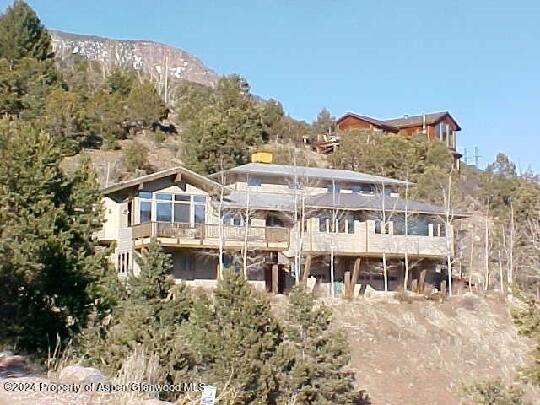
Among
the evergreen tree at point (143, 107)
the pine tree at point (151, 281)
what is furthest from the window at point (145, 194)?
the evergreen tree at point (143, 107)

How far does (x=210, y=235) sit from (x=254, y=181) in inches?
239

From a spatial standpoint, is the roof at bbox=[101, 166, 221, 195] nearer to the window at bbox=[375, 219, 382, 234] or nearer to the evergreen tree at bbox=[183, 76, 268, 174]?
the window at bbox=[375, 219, 382, 234]

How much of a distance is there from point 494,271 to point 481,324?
36.7 feet

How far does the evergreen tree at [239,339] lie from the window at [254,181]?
1896 centimetres

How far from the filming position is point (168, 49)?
186 meters

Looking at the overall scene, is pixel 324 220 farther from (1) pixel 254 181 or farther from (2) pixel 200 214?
(2) pixel 200 214

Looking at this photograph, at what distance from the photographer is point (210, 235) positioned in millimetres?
31109

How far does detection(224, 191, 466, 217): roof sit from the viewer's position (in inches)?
1318

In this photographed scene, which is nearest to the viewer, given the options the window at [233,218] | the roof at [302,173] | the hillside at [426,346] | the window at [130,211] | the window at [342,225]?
the hillside at [426,346]

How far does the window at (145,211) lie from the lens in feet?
103

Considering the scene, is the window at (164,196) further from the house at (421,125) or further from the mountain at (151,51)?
the mountain at (151,51)

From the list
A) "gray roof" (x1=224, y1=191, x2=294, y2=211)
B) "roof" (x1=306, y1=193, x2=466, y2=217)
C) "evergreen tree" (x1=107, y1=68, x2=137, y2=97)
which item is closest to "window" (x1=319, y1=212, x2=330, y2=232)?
"roof" (x1=306, y1=193, x2=466, y2=217)

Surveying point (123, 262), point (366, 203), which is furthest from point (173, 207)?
point (366, 203)

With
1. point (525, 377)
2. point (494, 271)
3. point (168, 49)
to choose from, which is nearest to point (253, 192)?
point (494, 271)
